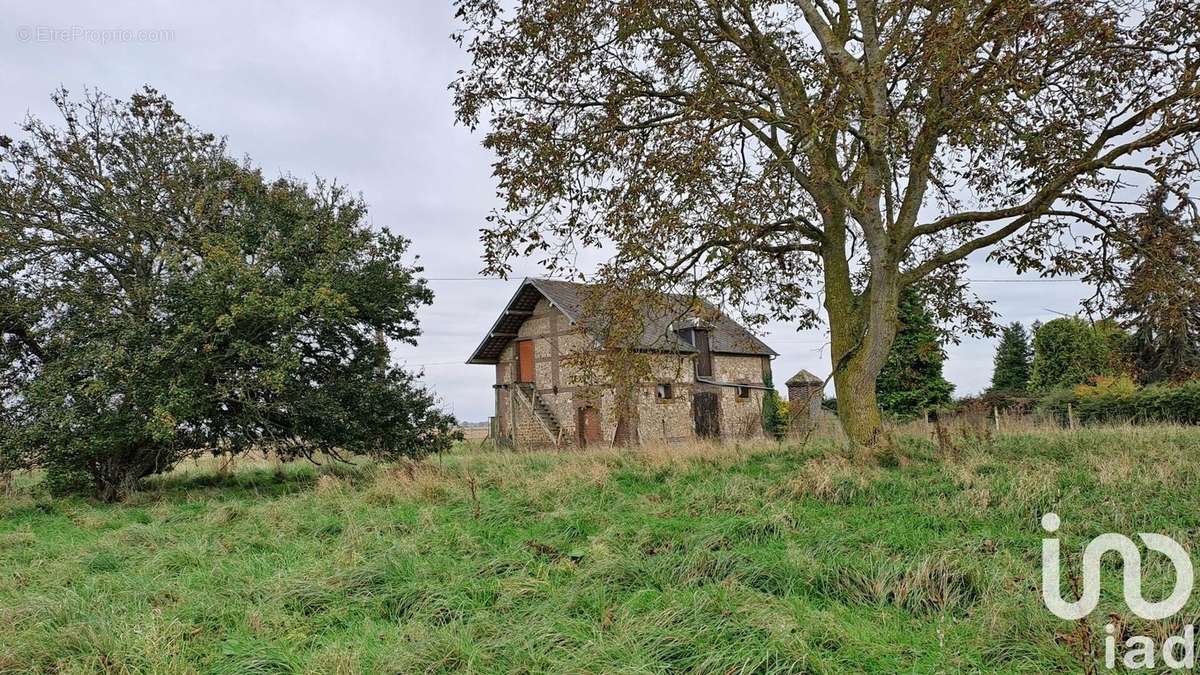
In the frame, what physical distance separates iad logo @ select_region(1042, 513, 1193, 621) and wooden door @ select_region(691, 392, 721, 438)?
65.5 feet

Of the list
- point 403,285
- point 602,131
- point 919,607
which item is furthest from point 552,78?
point 919,607

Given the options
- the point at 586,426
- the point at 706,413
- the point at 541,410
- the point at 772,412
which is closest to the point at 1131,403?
the point at 772,412

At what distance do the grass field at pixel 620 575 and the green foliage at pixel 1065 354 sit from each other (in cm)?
1916

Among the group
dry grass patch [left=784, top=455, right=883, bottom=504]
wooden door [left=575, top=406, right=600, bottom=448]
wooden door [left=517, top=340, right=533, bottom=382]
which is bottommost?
dry grass patch [left=784, top=455, right=883, bottom=504]

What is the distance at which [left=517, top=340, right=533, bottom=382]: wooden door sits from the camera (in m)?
26.3

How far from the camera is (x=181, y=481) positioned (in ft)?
51.4

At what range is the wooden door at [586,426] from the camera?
24.5 m

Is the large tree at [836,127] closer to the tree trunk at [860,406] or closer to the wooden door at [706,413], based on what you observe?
the tree trunk at [860,406]

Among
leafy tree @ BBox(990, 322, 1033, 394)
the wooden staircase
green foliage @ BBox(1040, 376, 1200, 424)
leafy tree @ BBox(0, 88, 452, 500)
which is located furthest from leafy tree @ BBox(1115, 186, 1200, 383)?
leafy tree @ BBox(990, 322, 1033, 394)

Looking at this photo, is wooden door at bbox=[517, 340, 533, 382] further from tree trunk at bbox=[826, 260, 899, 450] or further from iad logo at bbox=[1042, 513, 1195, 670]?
iad logo at bbox=[1042, 513, 1195, 670]

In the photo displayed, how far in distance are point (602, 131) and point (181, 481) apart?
12.4 metres

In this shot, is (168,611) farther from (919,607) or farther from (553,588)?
(919,607)

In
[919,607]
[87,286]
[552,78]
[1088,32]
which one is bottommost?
[919,607]

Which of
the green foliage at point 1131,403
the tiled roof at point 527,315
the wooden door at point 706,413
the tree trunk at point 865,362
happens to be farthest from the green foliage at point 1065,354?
the tree trunk at point 865,362
